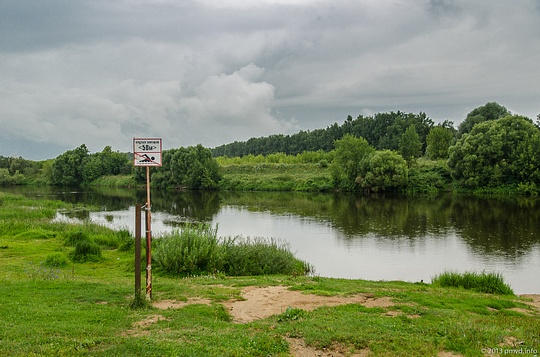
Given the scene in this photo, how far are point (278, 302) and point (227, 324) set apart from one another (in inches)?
86.6

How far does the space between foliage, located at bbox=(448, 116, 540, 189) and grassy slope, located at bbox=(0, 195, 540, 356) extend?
5488 cm

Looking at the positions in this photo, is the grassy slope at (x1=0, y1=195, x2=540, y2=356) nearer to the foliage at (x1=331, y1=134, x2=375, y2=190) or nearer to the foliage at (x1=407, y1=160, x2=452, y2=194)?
the foliage at (x1=407, y1=160, x2=452, y2=194)

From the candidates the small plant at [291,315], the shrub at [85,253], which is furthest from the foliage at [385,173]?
the small plant at [291,315]

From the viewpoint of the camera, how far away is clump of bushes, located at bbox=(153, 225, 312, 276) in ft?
53.7

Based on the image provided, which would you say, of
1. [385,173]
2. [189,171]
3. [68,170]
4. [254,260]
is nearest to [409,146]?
[385,173]

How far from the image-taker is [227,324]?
8570mm

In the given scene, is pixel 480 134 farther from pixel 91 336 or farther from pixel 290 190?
pixel 91 336

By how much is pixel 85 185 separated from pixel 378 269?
331ft

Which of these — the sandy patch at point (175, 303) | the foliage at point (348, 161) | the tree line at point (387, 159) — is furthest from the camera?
the foliage at point (348, 161)

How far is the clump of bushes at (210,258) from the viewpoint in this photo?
16375 millimetres

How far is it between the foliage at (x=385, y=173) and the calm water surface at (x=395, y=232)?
12702mm

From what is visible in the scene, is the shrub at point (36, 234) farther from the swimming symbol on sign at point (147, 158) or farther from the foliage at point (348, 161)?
the foliage at point (348, 161)

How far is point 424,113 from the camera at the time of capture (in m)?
111

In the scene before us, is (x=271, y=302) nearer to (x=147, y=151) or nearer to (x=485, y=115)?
(x=147, y=151)
